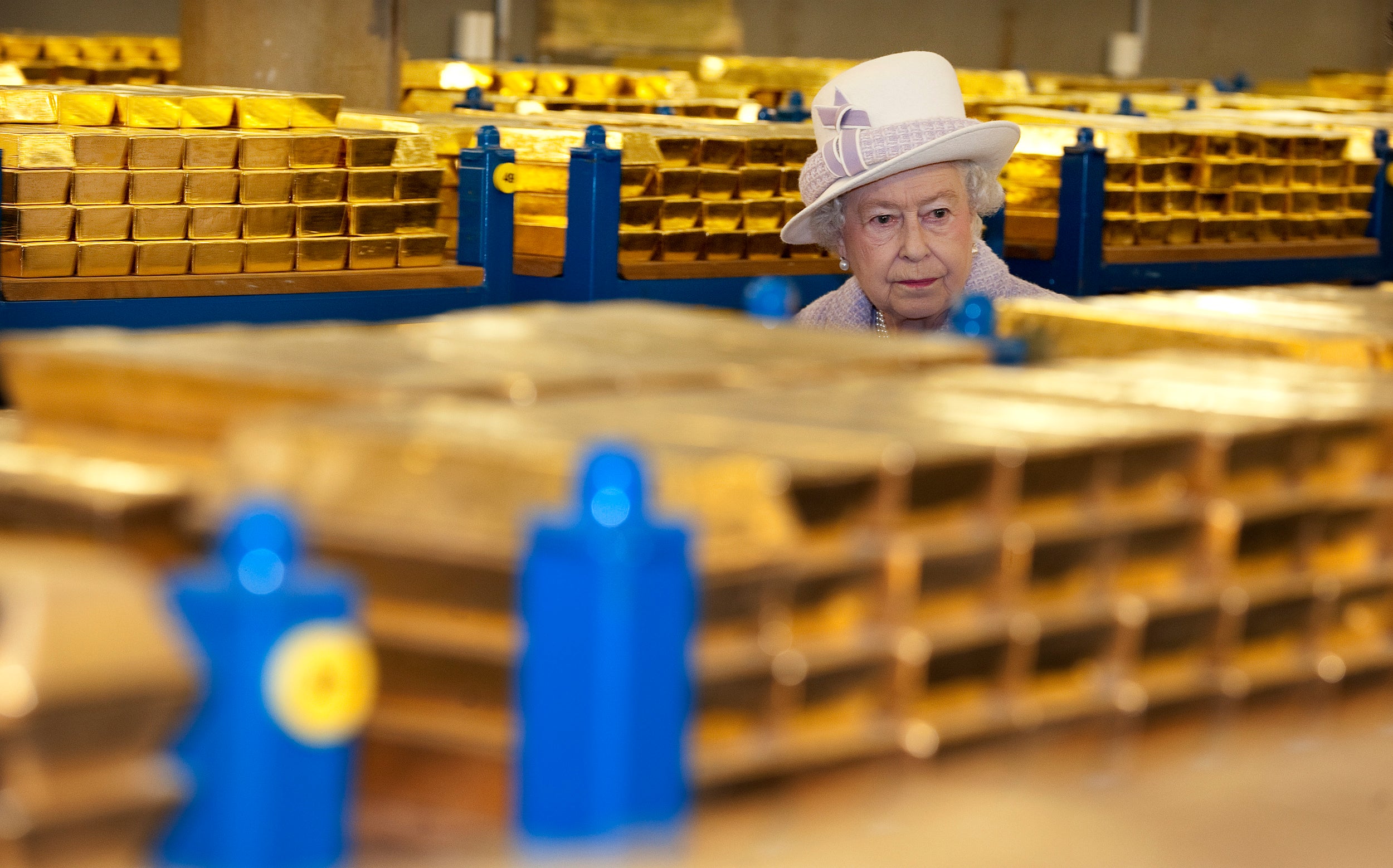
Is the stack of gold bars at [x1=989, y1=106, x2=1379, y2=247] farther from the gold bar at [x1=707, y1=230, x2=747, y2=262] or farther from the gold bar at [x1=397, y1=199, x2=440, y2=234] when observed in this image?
the gold bar at [x1=397, y1=199, x2=440, y2=234]

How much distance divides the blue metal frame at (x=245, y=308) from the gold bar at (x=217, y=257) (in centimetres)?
9

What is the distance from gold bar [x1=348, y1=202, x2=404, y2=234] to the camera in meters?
6.80

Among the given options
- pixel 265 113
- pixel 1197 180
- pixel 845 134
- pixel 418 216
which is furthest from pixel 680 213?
pixel 845 134

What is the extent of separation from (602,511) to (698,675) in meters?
0.16

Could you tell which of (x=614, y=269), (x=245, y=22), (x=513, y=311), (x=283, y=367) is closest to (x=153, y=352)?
(x=283, y=367)

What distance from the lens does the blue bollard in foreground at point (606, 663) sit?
1388 millimetres

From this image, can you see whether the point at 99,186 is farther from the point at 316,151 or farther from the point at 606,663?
the point at 606,663

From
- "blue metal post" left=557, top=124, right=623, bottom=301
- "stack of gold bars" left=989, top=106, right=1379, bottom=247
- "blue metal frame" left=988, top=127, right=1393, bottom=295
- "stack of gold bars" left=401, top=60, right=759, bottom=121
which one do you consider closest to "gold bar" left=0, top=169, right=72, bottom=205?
"blue metal post" left=557, top=124, right=623, bottom=301

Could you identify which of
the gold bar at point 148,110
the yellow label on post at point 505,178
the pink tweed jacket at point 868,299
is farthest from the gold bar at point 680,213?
the pink tweed jacket at point 868,299

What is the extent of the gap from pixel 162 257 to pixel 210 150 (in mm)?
351

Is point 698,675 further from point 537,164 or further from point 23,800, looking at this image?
point 537,164

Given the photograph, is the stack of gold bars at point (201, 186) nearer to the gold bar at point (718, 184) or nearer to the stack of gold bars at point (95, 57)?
the gold bar at point (718, 184)

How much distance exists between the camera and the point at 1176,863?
148cm

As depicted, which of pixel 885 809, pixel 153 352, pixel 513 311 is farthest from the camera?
pixel 513 311
